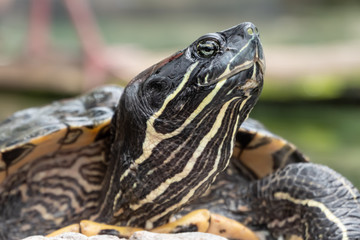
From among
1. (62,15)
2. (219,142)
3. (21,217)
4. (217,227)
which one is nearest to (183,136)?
(219,142)

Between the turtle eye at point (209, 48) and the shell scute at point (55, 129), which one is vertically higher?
the turtle eye at point (209, 48)

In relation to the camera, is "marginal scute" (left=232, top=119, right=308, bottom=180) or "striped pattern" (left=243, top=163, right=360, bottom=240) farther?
"marginal scute" (left=232, top=119, right=308, bottom=180)

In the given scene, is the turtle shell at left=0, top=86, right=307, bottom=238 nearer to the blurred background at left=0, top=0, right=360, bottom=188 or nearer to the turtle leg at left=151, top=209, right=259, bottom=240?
the turtle leg at left=151, top=209, right=259, bottom=240

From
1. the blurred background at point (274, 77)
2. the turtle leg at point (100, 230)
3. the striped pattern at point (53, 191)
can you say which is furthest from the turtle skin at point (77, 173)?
the blurred background at point (274, 77)

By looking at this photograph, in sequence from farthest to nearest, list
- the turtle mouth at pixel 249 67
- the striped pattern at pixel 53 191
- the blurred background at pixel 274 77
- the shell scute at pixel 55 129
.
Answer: the blurred background at pixel 274 77
the striped pattern at pixel 53 191
the shell scute at pixel 55 129
the turtle mouth at pixel 249 67

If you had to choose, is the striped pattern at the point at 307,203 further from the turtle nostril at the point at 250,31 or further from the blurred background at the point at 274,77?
the blurred background at the point at 274,77

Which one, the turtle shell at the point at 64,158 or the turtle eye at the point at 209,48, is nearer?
the turtle eye at the point at 209,48

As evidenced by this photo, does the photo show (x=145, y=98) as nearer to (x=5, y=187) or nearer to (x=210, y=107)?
(x=210, y=107)

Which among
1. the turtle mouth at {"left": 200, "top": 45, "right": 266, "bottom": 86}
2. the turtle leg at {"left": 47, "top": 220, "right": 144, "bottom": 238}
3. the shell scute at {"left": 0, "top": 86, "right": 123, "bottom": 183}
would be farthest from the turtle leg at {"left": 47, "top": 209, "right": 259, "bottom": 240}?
the turtle mouth at {"left": 200, "top": 45, "right": 266, "bottom": 86}
